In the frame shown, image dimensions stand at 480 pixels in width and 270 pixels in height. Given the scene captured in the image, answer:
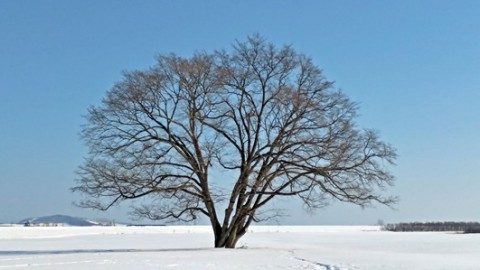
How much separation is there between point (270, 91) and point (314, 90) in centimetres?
202

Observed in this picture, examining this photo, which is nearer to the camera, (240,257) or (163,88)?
(240,257)

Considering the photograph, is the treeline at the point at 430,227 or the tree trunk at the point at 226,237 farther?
the treeline at the point at 430,227

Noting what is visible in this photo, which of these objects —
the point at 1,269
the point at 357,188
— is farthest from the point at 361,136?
the point at 1,269

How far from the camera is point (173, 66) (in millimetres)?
27375

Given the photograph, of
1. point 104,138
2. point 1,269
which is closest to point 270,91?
point 104,138

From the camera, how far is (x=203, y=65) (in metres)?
27.3

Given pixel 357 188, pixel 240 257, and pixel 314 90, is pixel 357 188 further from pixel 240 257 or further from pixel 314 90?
pixel 240 257

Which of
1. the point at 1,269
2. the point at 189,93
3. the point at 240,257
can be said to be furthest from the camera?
the point at 189,93

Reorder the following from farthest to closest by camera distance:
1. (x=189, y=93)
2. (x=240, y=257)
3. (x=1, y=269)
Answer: (x=189, y=93), (x=240, y=257), (x=1, y=269)

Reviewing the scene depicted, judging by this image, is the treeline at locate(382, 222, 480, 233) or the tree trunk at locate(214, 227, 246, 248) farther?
the treeline at locate(382, 222, 480, 233)

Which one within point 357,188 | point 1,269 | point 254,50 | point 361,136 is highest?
point 254,50

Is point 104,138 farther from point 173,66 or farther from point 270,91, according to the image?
point 270,91

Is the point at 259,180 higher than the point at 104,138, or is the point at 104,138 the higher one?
the point at 104,138

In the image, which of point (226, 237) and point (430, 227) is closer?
point (226, 237)
